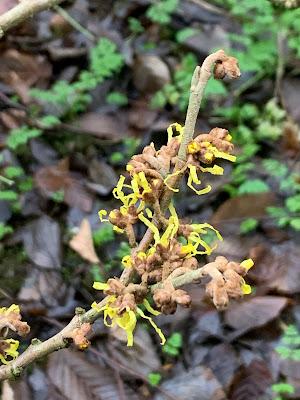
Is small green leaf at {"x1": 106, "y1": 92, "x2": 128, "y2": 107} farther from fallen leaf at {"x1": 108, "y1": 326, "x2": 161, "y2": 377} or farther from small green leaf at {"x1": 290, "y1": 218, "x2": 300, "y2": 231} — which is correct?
fallen leaf at {"x1": 108, "y1": 326, "x2": 161, "y2": 377}

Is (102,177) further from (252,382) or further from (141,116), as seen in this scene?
(252,382)

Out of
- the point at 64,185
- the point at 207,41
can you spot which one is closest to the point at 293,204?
the point at 64,185

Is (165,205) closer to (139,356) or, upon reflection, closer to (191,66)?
(139,356)

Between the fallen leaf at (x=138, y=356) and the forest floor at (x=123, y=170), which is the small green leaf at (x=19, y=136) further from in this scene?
the fallen leaf at (x=138, y=356)

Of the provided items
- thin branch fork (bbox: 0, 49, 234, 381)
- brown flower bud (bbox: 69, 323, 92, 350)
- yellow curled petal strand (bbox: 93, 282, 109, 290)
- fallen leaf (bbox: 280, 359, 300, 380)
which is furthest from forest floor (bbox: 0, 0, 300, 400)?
yellow curled petal strand (bbox: 93, 282, 109, 290)

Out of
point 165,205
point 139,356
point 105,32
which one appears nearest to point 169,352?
point 139,356

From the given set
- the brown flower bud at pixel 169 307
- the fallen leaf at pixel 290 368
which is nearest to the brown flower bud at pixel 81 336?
the brown flower bud at pixel 169 307
